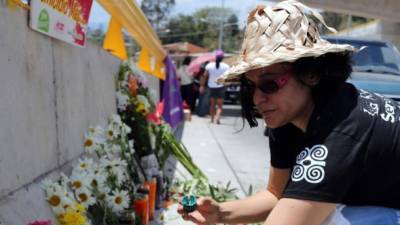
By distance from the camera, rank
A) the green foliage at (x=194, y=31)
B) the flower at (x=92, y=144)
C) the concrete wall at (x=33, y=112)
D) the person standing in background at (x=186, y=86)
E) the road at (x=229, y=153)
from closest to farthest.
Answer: the concrete wall at (x=33, y=112) → the flower at (x=92, y=144) → the road at (x=229, y=153) → the person standing in background at (x=186, y=86) → the green foliage at (x=194, y=31)

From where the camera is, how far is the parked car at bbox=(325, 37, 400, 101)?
5355mm

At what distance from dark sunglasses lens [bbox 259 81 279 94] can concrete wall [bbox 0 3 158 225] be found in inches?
45.2

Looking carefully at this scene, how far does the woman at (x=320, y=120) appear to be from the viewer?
4.92 ft

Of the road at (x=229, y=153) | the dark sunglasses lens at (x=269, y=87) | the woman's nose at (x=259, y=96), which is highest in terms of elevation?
the dark sunglasses lens at (x=269, y=87)

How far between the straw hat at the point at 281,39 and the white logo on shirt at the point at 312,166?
306mm

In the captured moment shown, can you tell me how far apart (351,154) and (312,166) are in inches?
4.9

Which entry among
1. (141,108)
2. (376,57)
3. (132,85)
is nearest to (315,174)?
(141,108)

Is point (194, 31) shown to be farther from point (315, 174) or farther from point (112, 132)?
point (315, 174)

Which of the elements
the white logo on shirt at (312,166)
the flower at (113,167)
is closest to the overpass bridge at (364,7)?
the flower at (113,167)

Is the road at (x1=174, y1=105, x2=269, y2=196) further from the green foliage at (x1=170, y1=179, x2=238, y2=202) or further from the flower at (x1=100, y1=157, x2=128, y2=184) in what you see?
the flower at (x1=100, y1=157, x2=128, y2=184)

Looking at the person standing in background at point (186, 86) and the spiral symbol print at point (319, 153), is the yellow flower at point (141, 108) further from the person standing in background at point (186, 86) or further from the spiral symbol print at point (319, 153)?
the person standing in background at point (186, 86)

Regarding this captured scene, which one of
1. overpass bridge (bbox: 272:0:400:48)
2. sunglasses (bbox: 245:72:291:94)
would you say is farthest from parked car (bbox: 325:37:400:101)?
overpass bridge (bbox: 272:0:400:48)

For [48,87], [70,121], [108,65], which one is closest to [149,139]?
[108,65]

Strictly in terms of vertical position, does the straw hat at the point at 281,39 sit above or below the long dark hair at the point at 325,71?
above
